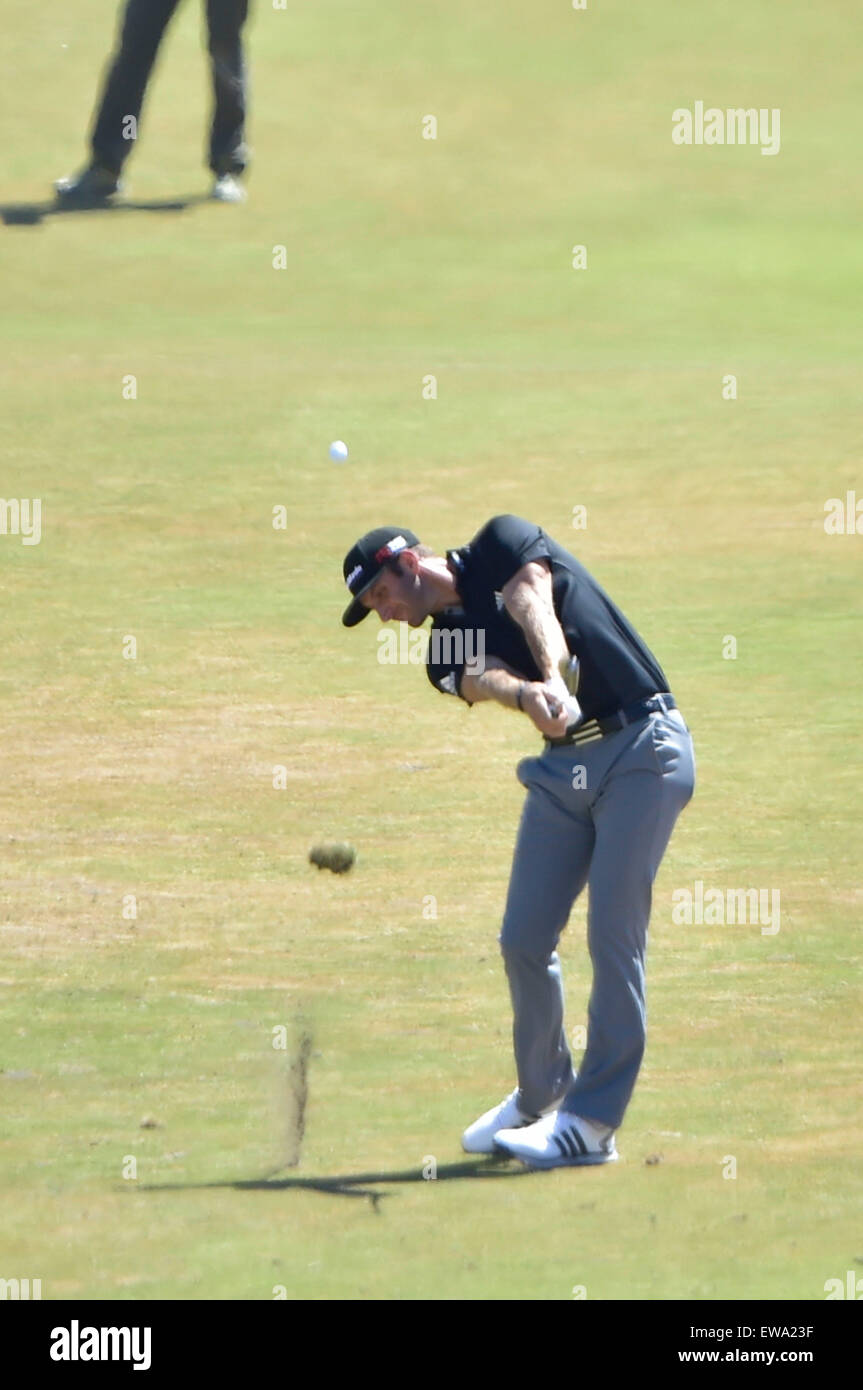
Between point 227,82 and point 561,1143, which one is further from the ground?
point 227,82

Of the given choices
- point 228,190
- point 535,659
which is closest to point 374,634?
point 535,659

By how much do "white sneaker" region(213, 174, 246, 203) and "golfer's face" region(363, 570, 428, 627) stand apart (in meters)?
13.4

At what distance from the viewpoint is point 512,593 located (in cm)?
697

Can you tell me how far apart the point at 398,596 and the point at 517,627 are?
367 millimetres

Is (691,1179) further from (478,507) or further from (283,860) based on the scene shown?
(478,507)

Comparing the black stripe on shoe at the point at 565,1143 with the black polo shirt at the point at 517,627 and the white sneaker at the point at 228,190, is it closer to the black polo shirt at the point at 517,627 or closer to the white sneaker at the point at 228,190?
the black polo shirt at the point at 517,627

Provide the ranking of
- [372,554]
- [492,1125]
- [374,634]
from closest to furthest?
[372,554] → [492,1125] → [374,634]

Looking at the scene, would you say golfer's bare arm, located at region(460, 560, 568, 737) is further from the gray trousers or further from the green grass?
the green grass

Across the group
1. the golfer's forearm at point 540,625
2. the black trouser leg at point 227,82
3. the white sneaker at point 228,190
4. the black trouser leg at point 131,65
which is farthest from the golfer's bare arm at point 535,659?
the white sneaker at point 228,190

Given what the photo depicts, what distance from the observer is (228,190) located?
2000 centimetres

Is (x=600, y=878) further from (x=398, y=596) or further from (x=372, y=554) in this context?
(x=372, y=554)

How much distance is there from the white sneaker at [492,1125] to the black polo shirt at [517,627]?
4.19ft

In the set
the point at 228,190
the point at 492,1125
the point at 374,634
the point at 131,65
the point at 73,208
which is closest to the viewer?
the point at 492,1125

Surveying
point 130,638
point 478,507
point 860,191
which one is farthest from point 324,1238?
point 860,191
